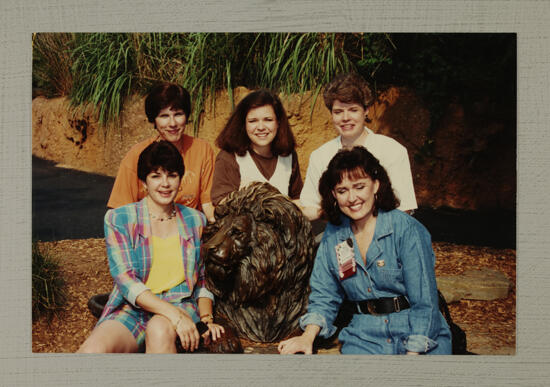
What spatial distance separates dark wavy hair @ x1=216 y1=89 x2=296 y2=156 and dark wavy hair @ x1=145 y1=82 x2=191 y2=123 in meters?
0.30

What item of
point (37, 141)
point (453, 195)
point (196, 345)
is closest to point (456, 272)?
point (453, 195)

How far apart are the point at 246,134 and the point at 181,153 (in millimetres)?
381

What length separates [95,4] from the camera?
329 centimetres

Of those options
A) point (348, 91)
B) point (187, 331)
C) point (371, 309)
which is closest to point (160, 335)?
point (187, 331)

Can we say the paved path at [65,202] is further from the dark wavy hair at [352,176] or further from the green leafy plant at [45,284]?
the dark wavy hair at [352,176]

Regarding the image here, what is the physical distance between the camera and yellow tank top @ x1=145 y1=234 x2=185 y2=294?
3080 millimetres

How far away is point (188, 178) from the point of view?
314 centimetres

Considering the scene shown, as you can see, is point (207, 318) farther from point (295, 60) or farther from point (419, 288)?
point (295, 60)

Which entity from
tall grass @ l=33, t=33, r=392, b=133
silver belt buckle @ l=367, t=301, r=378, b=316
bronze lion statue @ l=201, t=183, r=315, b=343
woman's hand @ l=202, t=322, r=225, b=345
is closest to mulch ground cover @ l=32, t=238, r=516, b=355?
silver belt buckle @ l=367, t=301, r=378, b=316

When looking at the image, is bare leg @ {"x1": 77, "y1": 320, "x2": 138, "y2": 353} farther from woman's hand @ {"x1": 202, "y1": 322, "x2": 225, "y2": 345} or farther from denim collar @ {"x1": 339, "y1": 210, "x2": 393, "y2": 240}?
denim collar @ {"x1": 339, "y1": 210, "x2": 393, "y2": 240}

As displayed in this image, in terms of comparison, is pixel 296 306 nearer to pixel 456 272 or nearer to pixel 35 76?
pixel 456 272

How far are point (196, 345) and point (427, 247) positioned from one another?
4.11ft

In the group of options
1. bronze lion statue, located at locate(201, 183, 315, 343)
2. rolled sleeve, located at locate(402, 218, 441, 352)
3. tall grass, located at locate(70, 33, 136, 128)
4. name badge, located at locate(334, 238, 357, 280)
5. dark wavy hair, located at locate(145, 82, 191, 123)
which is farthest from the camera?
tall grass, located at locate(70, 33, 136, 128)

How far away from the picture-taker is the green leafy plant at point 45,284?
340cm
